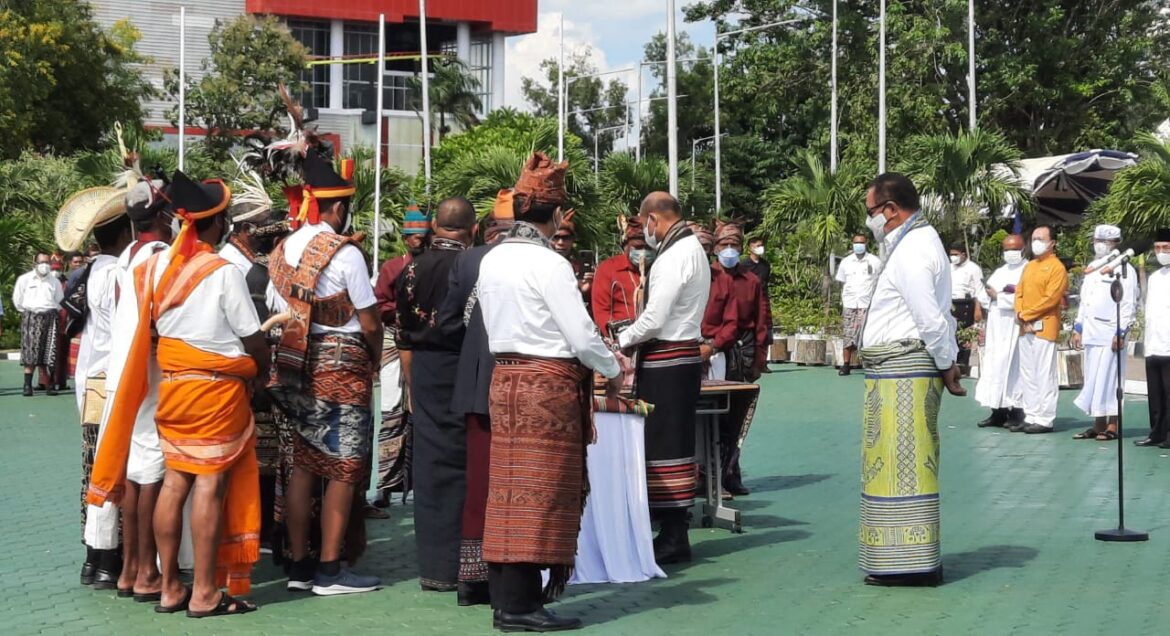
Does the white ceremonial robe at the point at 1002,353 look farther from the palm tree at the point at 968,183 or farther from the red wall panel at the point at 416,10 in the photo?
the red wall panel at the point at 416,10

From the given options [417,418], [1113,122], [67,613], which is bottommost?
[67,613]

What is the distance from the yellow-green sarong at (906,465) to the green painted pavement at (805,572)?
20 centimetres

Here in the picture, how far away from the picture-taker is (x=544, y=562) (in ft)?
23.8

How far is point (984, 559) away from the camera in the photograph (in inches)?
359

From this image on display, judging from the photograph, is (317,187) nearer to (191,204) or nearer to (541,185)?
(191,204)

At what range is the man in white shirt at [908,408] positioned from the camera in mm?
8188

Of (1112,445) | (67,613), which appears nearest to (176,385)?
(67,613)

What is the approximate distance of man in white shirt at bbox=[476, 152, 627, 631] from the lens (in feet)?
23.6

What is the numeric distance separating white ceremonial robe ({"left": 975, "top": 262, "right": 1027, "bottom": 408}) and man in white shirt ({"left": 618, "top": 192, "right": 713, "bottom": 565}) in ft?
25.3

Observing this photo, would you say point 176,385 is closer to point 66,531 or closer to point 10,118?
point 66,531

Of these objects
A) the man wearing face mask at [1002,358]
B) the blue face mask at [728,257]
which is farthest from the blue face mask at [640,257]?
the man wearing face mask at [1002,358]

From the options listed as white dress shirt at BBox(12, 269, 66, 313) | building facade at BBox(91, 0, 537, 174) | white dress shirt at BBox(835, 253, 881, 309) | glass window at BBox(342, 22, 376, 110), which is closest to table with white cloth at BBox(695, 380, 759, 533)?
white dress shirt at BBox(835, 253, 881, 309)

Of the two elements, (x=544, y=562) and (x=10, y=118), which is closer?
(x=544, y=562)

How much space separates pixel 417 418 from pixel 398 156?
65263 mm
